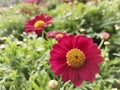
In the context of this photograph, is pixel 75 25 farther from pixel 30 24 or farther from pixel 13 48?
pixel 13 48

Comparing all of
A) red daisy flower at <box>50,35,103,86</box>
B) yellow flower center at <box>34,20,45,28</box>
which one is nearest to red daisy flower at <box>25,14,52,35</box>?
yellow flower center at <box>34,20,45,28</box>

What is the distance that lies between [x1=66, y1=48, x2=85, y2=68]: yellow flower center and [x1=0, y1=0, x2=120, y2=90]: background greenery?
117 millimetres

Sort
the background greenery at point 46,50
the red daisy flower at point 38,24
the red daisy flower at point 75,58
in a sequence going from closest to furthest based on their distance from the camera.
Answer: the red daisy flower at point 75,58, the background greenery at point 46,50, the red daisy flower at point 38,24

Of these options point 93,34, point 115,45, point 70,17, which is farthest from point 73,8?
point 115,45

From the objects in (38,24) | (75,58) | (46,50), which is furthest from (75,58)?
(38,24)

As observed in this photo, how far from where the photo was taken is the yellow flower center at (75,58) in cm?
Result: 163

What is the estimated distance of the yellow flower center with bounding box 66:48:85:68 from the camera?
5.36 ft

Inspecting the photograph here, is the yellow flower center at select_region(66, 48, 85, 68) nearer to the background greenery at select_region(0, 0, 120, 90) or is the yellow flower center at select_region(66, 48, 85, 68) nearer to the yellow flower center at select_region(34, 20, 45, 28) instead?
the background greenery at select_region(0, 0, 120, 90)

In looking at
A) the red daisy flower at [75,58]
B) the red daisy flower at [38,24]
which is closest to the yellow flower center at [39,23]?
the red daisy flower at [38,24]

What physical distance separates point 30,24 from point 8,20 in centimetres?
59

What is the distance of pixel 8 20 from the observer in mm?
2988

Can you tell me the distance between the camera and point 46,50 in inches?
81.1

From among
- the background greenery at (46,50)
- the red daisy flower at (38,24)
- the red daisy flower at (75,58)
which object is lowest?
the background greenery at (46,50)

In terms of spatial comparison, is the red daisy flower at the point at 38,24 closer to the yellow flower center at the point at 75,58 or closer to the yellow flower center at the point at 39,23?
the yellow flower center at the point at 39,23
